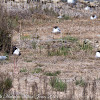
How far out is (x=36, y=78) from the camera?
7.41 m

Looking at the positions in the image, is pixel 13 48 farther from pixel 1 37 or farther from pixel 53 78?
pixel 53 78

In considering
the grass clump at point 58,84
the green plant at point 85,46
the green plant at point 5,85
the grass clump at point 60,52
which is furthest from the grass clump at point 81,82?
the green plant at point 85,46

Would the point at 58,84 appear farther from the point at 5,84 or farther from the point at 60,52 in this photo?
the point at 60,52

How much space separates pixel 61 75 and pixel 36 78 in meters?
0.63

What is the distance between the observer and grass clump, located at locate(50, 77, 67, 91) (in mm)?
6668

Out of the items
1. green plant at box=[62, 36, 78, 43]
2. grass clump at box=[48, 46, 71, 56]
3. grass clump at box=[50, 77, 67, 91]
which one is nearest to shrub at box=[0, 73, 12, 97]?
grass clump at box=[50, 77, 67, 91]

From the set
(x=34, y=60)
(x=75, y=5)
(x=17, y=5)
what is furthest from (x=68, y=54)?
(x=75, y=5)

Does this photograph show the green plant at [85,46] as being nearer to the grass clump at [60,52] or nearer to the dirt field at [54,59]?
the dirt field at [54,59]

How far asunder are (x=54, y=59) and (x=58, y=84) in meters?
2.61

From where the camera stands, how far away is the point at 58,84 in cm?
677

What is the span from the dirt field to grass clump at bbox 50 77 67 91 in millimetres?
103

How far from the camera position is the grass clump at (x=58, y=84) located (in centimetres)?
667

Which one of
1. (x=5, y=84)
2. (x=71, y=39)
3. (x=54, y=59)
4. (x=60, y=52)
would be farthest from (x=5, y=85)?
(x=71, y=39)

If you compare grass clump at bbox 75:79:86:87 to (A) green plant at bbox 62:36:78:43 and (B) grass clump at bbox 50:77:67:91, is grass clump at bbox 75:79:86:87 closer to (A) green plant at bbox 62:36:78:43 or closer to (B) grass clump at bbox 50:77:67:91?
(B) grass clump at bbox 50:77:67:91
